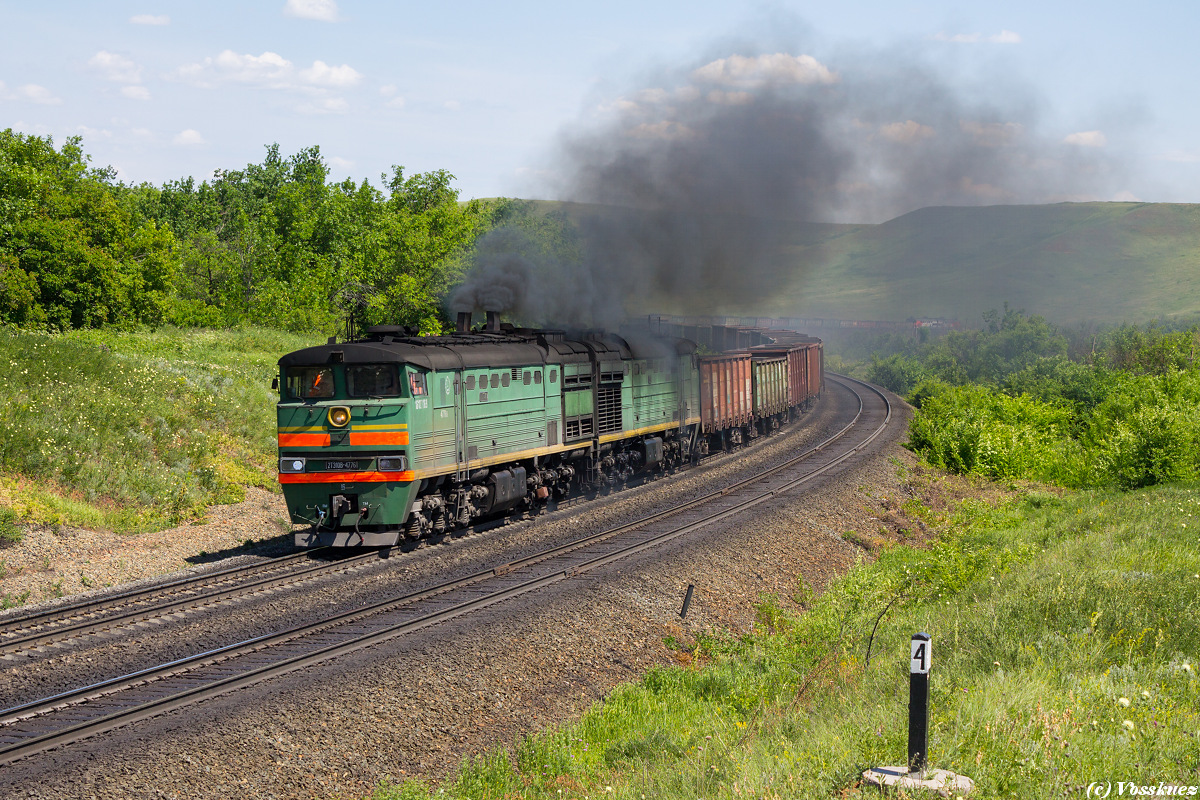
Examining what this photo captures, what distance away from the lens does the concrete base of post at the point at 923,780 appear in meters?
6.58

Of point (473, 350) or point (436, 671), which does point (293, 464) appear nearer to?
point (473, 350)

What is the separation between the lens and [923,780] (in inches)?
266

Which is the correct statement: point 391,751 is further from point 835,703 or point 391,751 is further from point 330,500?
point 330,500

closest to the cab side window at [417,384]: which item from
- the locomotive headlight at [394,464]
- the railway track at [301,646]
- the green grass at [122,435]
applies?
the locomotive headlight at [394,464]

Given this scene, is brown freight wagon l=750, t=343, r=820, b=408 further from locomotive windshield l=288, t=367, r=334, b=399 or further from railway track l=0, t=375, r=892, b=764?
locomotive windshield l=288, t=367, r=334, b=399

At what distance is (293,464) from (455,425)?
3123 mm

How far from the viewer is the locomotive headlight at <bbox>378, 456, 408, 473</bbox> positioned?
16844 mm

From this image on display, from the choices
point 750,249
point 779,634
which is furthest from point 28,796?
point 750,249

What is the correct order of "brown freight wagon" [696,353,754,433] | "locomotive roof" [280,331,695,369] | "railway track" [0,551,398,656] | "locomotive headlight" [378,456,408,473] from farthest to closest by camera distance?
"brown freight wagon" [696,353,754,433] < "locomotive roof" [280,331,695,369] < "locomotive headlight" [378,456,408,473] < "railway track" [0,551,398,656]

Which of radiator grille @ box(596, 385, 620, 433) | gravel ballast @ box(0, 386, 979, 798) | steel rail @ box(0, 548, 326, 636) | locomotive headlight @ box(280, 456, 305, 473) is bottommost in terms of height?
gravel ballast @ box(0, 386, 979, 798)

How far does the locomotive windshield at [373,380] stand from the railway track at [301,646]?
3.75 meters

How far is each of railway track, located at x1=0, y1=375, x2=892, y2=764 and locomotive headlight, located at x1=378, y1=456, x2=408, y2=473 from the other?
2.40 metres

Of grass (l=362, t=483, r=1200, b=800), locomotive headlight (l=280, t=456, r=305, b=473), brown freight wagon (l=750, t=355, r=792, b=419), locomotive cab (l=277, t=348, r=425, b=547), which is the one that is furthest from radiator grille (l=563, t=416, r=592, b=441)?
brown freight wagon (l=750, t=355, r=792, b=419)

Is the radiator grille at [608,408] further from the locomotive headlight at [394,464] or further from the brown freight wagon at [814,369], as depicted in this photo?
the brown freight wagon at [814,369]
